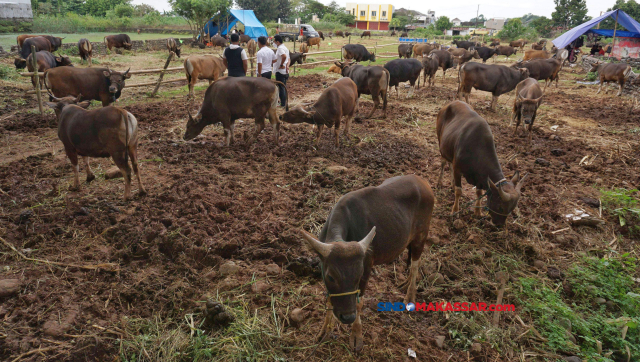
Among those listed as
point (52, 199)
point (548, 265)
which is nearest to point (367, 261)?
point (548, 265)

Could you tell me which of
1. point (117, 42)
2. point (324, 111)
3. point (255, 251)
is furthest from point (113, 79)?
point (117, 42)

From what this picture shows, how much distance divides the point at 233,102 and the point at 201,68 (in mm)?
6277

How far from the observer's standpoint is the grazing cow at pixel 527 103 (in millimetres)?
9938

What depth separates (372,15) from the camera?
83.4m

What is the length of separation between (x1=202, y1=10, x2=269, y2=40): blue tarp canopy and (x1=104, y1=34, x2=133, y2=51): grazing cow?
32.4ft

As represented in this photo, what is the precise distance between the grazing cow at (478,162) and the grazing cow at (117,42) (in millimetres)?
26640

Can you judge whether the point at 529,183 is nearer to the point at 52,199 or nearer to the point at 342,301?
the point at 342,301

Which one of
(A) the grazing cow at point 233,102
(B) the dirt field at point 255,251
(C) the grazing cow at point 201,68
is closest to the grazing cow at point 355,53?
(C) the grazing cow at point 201,68

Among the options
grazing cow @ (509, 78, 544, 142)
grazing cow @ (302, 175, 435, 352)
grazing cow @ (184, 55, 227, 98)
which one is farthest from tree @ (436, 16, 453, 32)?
grazing cow @ (302, 175, 435, 352)

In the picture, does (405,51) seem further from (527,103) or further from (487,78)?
(527,103)

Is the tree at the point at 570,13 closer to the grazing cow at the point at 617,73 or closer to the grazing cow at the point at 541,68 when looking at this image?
the grazing cow at the point at 617,73

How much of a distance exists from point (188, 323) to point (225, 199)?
8.78 feet

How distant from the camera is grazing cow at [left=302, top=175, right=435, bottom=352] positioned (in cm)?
288

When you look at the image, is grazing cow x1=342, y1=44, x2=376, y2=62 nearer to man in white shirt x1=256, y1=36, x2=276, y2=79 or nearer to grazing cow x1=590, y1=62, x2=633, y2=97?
grazing cow x1=590, y1=62, x2=633, y2=97
